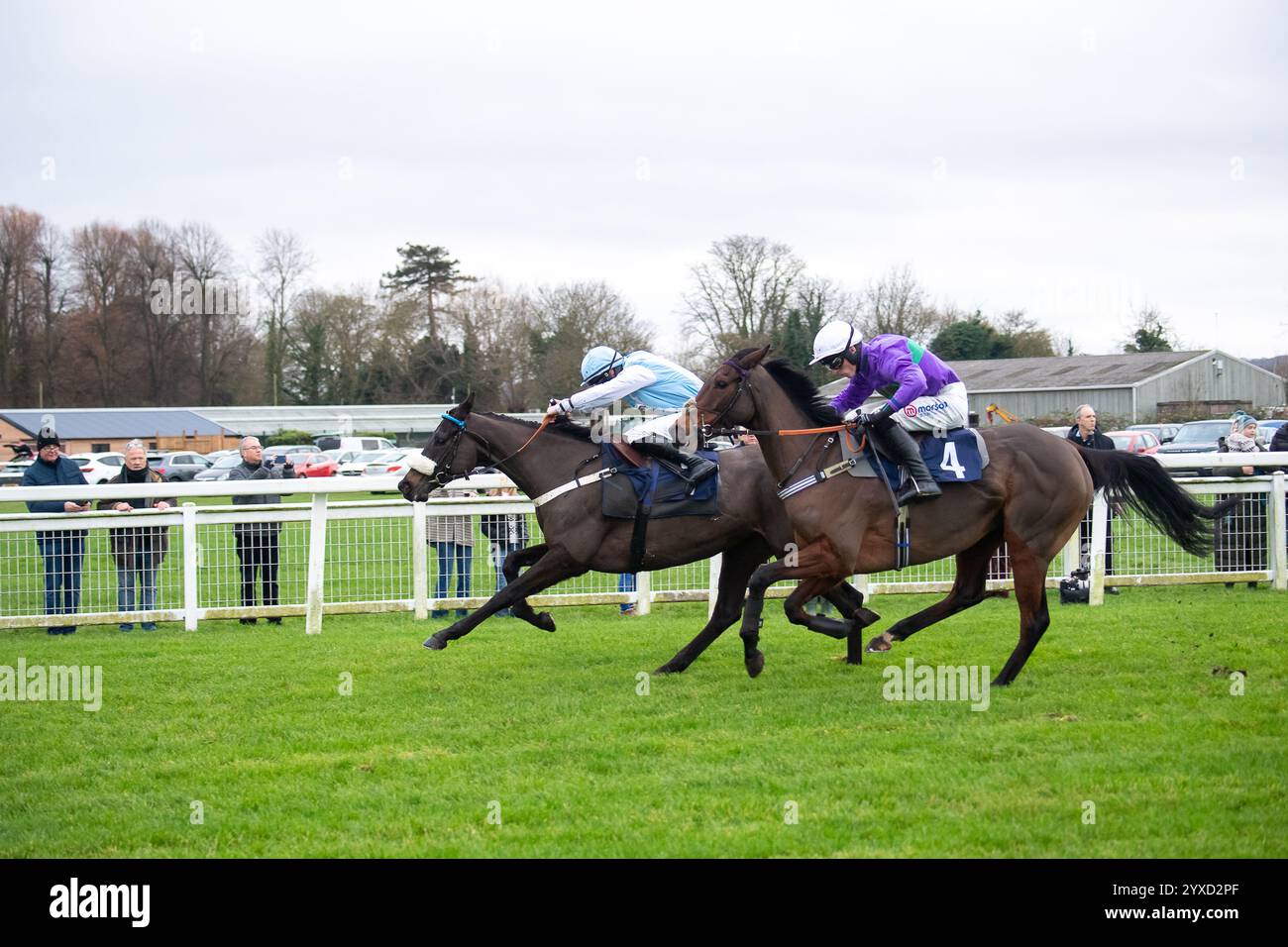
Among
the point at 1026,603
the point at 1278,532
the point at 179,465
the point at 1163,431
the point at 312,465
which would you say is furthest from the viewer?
→ the point at 179,465

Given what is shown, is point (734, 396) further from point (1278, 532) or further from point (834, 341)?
point (1278, 532)

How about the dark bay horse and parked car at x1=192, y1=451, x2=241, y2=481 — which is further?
parked car at x1=192, y1=451, x2=241, y2=481

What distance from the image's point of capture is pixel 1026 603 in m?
7.24

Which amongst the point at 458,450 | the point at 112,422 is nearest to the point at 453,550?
the point at 458,450

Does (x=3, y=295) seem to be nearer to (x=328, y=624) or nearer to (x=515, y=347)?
(x=515, y=347)

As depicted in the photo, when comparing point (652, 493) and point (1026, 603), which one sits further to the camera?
point (652, 493)

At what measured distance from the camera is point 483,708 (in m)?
6.76

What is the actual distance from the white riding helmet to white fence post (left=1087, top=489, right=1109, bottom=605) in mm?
4420

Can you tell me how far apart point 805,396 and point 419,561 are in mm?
4304

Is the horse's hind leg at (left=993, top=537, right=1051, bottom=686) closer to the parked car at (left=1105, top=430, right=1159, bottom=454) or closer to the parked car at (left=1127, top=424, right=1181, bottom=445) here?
the parked car at (left=1105, top=430, right=1159, bottom=454)

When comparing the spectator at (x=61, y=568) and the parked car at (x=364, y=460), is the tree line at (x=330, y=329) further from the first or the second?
the spectator at (x=61, y=568)

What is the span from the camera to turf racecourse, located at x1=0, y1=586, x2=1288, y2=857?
435 centimetres

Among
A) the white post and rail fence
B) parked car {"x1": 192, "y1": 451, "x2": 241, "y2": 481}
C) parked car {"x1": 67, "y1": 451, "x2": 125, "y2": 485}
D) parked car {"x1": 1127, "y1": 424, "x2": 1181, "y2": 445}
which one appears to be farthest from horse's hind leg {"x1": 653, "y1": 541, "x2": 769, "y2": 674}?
parked car {"x1": 67, "y1": 451, "x2": 125, "y2": 485}
